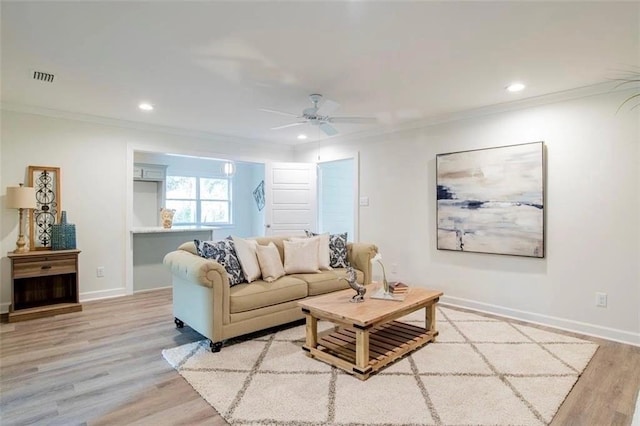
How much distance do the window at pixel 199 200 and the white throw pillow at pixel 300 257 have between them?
5.03m

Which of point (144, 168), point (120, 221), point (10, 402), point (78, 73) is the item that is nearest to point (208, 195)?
point (144, 168)

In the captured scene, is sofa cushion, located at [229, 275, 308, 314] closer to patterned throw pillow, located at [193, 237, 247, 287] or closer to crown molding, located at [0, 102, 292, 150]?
patterned throw pillow, located at [193, 237, 247, 287]

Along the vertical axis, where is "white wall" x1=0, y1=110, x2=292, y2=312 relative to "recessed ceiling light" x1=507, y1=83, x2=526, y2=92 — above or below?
below

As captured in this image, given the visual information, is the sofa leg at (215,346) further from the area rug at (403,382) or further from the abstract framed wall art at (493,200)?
the abstract framed wall art at (493,200)

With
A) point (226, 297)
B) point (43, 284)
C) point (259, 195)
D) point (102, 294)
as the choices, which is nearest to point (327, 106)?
point (226, 297)

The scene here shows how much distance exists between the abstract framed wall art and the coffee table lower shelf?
1.46 meters

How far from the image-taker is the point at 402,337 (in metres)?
3.17

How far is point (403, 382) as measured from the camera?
2.47 meters

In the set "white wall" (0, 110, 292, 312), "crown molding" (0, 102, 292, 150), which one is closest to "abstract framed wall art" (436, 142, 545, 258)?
"crown molding" (0, 102, 292, 150)

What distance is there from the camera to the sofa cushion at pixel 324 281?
12.3 feet

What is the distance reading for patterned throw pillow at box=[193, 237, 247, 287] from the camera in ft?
11.1

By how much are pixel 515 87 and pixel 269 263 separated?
10.0ft

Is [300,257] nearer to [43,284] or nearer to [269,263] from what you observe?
[269,263]

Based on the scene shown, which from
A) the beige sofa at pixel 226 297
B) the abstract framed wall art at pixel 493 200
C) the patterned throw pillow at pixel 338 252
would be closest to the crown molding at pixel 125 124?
the beige sofa at pixel 226 297
